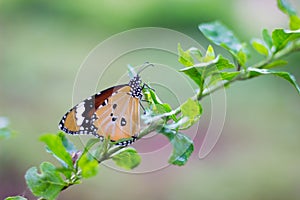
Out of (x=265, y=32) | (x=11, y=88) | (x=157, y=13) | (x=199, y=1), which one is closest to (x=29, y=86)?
(x=11, y=88)

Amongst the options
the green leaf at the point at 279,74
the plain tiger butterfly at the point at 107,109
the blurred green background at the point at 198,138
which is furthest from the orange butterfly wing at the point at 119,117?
the blurred green background at the point at 198,138

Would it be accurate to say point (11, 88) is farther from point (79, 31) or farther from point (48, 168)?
point (48, 168)

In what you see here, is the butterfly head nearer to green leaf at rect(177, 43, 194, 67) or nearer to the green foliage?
green leaf at rect(177, 43, 194, 67)

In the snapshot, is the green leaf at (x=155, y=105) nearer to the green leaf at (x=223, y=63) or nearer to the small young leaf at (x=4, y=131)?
the green leaf at (x=223, y=63)

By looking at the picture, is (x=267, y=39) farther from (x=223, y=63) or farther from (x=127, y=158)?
(x=127, y=158)

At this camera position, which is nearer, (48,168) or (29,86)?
(48,168)
